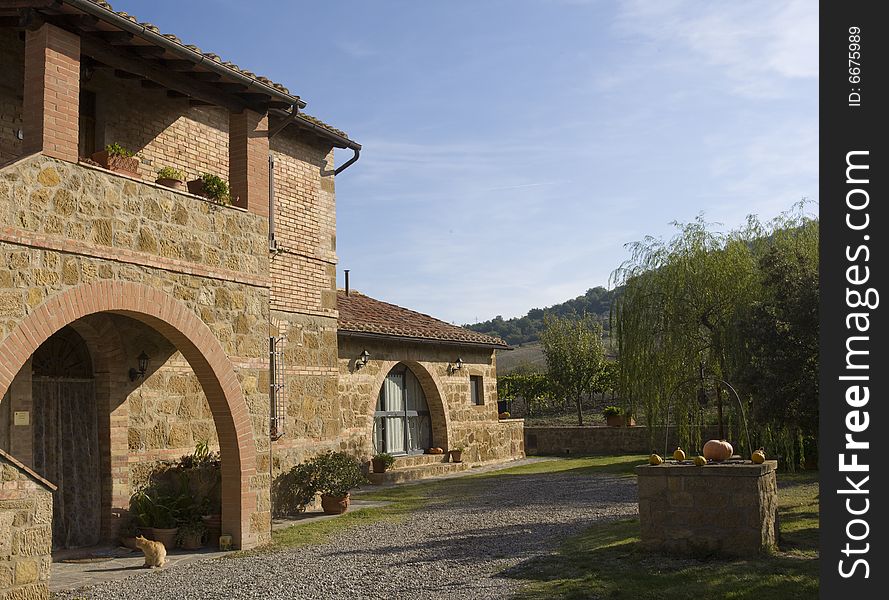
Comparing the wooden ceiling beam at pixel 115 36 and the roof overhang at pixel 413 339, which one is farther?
the roof overhang at pixel 413 339

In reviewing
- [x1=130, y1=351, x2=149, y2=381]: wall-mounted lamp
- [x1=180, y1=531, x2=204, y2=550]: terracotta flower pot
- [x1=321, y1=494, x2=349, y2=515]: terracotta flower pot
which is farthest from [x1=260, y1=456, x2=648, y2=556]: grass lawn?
[x1=130, y1=351, x2=149, y2=381]: wall-mounted lamp

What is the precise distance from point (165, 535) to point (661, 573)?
558 centimetres

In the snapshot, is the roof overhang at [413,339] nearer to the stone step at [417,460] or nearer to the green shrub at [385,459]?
the green shrub at [385,459]

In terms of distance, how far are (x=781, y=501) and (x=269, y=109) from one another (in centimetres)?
880

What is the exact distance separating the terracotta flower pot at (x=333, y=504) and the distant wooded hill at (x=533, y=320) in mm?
60361

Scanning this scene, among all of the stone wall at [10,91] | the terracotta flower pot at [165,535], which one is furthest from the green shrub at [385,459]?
the stone wall at [10,91]

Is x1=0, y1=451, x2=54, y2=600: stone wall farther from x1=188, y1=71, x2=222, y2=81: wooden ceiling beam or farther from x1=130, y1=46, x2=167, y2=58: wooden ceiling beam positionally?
x1=188, y1=71, x2=222, y2=81: wooden ceiling beam

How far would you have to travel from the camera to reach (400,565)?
845 cm

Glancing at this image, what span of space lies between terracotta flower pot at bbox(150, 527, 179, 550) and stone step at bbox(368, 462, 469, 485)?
7.39m

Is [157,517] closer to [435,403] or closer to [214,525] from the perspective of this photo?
[214,525]

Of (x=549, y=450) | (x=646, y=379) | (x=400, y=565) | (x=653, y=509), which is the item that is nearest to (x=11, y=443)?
(x=400, y=565)

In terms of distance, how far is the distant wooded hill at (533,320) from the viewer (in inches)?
3017

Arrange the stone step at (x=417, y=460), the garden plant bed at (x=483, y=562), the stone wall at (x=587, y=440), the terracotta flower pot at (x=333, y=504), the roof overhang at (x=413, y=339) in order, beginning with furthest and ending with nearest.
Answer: the stone wall at (x=587, y=440)
the stone step at (x=417, y=460)
the roof overhang at (x=413, y=339)
the terracotta flower pot at (x=333, y=504)
the garden plant bed at (x=483, y=562)

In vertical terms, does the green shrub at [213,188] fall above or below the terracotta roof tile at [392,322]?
above
